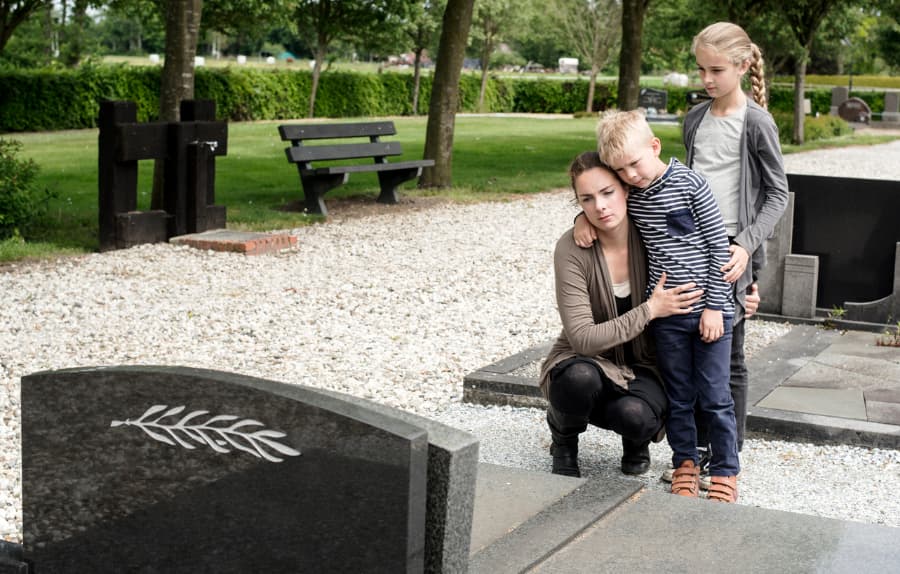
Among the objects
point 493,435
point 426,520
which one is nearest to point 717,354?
point 493,435

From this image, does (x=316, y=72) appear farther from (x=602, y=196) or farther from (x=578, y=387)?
(x=602, y=196)

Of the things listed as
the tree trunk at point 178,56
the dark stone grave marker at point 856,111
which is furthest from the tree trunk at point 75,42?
the dark stone grave marker at point 856,111

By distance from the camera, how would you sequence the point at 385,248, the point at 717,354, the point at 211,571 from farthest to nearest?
the point at 385,248
the point at 717,354
the point at 211,571

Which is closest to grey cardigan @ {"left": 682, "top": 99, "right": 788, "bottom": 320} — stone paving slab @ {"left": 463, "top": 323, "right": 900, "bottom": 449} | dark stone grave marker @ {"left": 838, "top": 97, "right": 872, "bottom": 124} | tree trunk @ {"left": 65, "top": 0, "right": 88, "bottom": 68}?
stone paving slab @ {"left": 463, "top": 323, "right": 900, "bottom": 449}

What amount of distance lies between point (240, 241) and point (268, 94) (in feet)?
80.4

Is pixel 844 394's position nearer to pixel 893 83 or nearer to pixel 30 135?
pixel 30 135

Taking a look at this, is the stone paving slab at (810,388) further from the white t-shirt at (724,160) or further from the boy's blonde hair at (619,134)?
the boy's blonde hair at (619,134)

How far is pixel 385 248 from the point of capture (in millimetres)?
10914

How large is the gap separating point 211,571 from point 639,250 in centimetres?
207

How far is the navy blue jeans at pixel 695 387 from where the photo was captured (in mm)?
4168

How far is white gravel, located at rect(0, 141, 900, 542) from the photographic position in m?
4.95

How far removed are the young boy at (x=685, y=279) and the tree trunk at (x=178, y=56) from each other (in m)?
8.19

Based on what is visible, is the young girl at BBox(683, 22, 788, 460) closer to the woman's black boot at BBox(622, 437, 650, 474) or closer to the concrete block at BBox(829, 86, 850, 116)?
the woman's black boot at BBox(622, 437, 650, 474)

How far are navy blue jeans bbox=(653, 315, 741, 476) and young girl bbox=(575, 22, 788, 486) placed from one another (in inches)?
9.9
